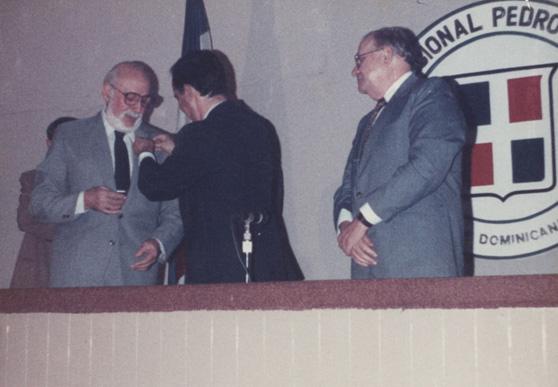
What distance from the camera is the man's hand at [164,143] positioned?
90.4 inches

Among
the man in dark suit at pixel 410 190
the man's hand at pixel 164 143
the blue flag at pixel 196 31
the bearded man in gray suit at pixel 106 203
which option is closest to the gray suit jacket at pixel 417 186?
the man in dark suit at pixel 410 190

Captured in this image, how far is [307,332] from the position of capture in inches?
54.7

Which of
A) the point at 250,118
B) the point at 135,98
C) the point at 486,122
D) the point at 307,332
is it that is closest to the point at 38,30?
the point at 135,98

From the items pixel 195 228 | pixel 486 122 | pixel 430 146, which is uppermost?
pixel 486 122

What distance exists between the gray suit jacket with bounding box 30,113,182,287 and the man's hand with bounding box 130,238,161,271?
4 cm

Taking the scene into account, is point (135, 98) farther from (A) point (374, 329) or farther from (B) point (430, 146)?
(A) point (374, 329)

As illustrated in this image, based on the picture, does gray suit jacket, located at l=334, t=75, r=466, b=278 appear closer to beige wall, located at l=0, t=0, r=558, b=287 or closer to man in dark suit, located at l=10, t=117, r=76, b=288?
beige wall, located at l=0, t=0, r=558, b=287

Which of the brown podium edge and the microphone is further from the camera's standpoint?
the microphone

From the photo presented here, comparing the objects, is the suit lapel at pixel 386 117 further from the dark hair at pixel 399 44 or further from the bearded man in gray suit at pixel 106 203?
the bearded man in gray suit at pixel 106 203

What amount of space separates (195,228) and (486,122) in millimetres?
1448

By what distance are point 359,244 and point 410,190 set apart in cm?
23

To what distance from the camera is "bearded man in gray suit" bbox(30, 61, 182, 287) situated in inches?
91.0

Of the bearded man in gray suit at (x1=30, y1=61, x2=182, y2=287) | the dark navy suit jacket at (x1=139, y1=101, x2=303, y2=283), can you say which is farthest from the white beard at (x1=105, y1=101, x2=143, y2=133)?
the dark navy suit jacket at (x1=139, y1=101, x2=303, y2=283)

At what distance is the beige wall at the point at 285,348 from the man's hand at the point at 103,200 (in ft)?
1.84
